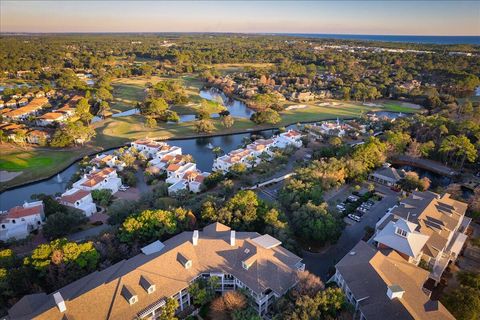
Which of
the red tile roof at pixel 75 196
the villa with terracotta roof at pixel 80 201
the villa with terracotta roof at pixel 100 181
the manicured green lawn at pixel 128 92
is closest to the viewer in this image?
the villa with terracotta roof at pixel 80 201

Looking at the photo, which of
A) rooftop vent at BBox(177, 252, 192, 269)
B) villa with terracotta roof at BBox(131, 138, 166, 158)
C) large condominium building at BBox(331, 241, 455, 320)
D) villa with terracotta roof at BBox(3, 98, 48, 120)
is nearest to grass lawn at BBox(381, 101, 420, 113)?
villa with terracotta roof at BBox(131, 138, 166, 158)

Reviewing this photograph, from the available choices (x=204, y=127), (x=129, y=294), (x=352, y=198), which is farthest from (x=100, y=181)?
(x=352, y=198)

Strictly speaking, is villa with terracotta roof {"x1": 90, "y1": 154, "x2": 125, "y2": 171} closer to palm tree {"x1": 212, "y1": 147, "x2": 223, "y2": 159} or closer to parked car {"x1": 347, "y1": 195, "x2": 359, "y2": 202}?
palm tree {"x1": 212, "y1": 147, "x2": 223, "y2": 159}

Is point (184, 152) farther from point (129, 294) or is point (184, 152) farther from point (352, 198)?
Answer: point (129, 294)

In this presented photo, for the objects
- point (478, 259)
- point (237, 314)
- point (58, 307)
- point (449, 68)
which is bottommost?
point (478, 259)

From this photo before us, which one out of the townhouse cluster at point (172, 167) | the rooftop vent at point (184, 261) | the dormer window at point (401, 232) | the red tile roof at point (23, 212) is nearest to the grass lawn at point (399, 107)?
the townhouse cluster at point (172, 167)

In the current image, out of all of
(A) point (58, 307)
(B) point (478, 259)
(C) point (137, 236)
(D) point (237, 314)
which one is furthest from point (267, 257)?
(B) point (478, 259)

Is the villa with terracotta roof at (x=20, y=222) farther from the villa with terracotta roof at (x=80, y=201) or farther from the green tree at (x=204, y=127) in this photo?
the green tree at (x=204, y=127)

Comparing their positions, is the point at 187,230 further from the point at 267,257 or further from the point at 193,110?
the point at 193,110
